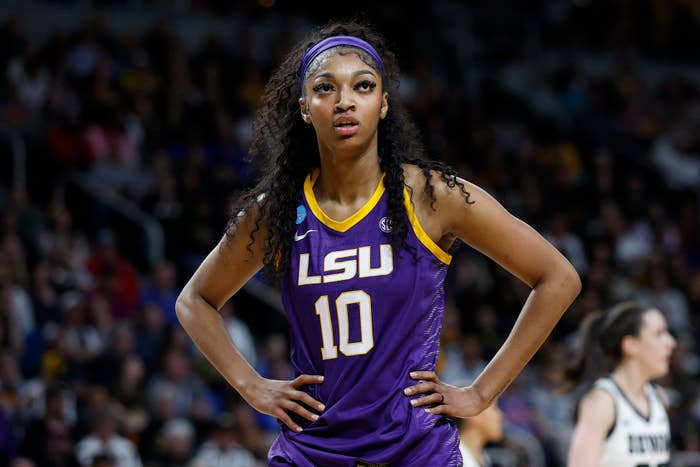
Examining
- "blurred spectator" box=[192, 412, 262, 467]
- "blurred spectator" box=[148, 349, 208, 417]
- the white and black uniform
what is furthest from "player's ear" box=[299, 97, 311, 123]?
"blurred spectator" box=[148, 349, 208, 417]

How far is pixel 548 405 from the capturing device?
11359 millimetres

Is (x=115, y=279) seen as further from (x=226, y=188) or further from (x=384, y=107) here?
(x=384, y=107)

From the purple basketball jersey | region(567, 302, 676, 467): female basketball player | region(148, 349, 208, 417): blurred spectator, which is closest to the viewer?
the purple basketball jersey

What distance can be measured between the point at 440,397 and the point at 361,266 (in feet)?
1.60

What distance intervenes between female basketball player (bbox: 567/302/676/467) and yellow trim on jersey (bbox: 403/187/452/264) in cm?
220

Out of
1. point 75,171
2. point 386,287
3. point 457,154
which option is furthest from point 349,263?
point 457,154

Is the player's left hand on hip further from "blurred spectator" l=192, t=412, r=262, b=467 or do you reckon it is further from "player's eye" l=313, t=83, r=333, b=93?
"blurred spectator" l=192, t=412, r=262, b=467

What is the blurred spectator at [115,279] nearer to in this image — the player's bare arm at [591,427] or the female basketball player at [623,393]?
the female basketball player at [623,393]

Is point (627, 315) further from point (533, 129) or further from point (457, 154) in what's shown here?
point (533, 129)

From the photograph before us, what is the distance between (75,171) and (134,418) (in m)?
3.23

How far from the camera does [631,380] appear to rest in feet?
19.6

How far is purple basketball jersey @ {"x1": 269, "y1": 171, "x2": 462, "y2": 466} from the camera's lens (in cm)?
358

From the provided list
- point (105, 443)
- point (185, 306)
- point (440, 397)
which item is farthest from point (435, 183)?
point (105, 443)

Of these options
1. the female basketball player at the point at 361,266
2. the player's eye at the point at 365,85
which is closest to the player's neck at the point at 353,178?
the female basketball player at the point at 361,266
